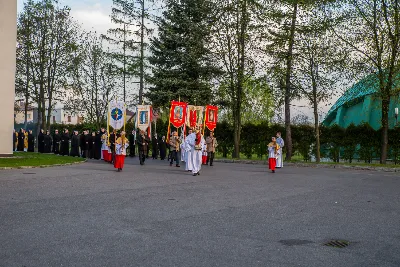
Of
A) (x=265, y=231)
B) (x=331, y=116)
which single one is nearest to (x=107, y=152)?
(x=265, y=231)

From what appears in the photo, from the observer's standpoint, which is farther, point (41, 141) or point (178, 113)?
point (41, 141)

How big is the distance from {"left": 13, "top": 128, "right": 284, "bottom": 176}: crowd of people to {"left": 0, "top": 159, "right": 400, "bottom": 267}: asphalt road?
634cm

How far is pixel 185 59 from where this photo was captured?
36.8 m

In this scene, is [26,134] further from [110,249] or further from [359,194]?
[110,249]

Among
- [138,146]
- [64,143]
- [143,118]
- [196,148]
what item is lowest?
[196,148]

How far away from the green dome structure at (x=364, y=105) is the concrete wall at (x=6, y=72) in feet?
67.3

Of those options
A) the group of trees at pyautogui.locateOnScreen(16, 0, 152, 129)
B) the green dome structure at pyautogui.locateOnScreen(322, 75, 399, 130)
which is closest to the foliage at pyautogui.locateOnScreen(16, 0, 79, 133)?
the group of trees at pyautogui.locateOnScreen(16, 0, 152, 129)

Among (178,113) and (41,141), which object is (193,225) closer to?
(178,113)

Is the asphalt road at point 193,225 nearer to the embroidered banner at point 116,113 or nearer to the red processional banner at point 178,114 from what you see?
the embroidered banner at point 116,113

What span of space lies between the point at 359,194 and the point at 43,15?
125 feet

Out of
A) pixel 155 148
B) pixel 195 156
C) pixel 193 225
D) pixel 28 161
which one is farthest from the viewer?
pixel 155 148

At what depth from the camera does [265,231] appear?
7.68 m

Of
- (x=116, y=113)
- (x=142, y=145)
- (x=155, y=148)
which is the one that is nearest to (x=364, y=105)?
(x=155, y=148)

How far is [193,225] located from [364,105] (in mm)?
39127
